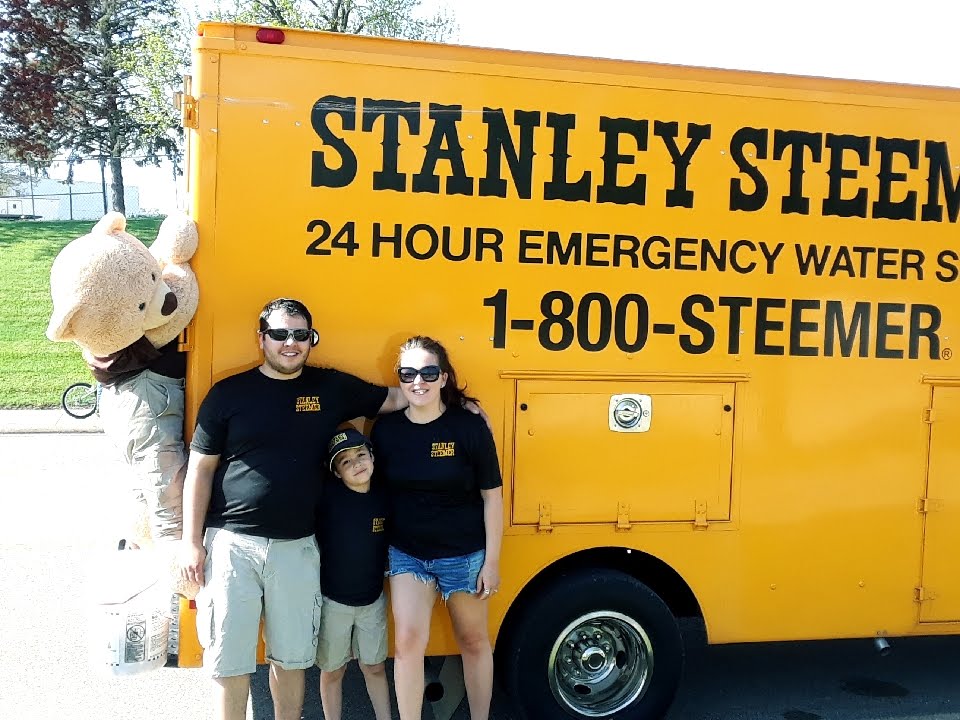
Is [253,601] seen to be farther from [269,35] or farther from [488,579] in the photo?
[269,35]

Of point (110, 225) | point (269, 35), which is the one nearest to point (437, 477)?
point (110, 225)

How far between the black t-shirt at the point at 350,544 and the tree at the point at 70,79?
58.5 ft

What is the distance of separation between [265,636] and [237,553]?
36cm

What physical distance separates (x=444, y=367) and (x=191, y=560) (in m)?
1.20

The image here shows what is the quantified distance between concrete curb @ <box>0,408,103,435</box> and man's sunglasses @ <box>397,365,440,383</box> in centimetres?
897

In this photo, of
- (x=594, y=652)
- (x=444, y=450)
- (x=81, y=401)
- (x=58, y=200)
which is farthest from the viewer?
(x=58, y=200)

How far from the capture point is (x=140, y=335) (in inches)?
126

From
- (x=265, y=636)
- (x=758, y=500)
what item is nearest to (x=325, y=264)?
(x=265, y=636)

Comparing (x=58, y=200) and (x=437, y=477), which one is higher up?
(x=58, y=200)

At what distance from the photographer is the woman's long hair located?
10.6 ft

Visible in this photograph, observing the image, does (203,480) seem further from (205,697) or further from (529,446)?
(205,697)

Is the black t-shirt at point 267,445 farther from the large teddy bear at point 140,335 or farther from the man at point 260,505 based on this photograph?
the large teddy bear at point 140,335

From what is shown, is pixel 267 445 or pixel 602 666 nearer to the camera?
pixel 267 445

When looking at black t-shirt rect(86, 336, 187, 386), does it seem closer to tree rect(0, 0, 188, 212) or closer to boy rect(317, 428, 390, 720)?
boy rect(317, 428, 390, 720)
